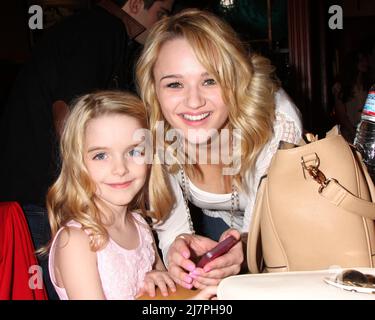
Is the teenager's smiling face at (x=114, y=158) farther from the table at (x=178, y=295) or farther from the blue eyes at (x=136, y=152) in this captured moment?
the table at (x=178, y=295)

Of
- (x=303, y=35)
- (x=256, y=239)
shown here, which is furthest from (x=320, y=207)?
(x=303, y=35)

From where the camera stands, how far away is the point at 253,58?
1.04m

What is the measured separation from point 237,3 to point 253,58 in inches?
67.7

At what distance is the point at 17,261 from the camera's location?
91cm

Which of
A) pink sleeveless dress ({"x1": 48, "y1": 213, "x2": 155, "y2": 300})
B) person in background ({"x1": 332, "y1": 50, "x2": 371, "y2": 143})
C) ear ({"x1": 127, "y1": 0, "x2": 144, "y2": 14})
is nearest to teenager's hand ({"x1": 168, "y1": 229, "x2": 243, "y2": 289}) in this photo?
pink sleeveless dress ({"x1": 48, "y1": 213, "x2": 155, "y2": 300})

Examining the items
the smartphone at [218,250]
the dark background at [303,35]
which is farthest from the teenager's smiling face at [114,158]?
the dark background at [303,35]

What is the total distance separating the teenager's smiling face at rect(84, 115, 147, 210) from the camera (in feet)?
2.72

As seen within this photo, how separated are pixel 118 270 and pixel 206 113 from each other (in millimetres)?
361

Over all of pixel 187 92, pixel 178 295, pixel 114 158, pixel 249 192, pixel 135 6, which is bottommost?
pixel 178 295

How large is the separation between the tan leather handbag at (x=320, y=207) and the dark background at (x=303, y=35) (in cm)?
147

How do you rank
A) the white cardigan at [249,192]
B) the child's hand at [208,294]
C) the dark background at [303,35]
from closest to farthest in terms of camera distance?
1. the child's hand at [208,294]
2. the white cardigan at [249,192]
3. the dark background at [303,35]

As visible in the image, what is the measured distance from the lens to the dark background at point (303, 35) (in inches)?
82.0

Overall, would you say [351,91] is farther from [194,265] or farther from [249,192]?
[194,265]
